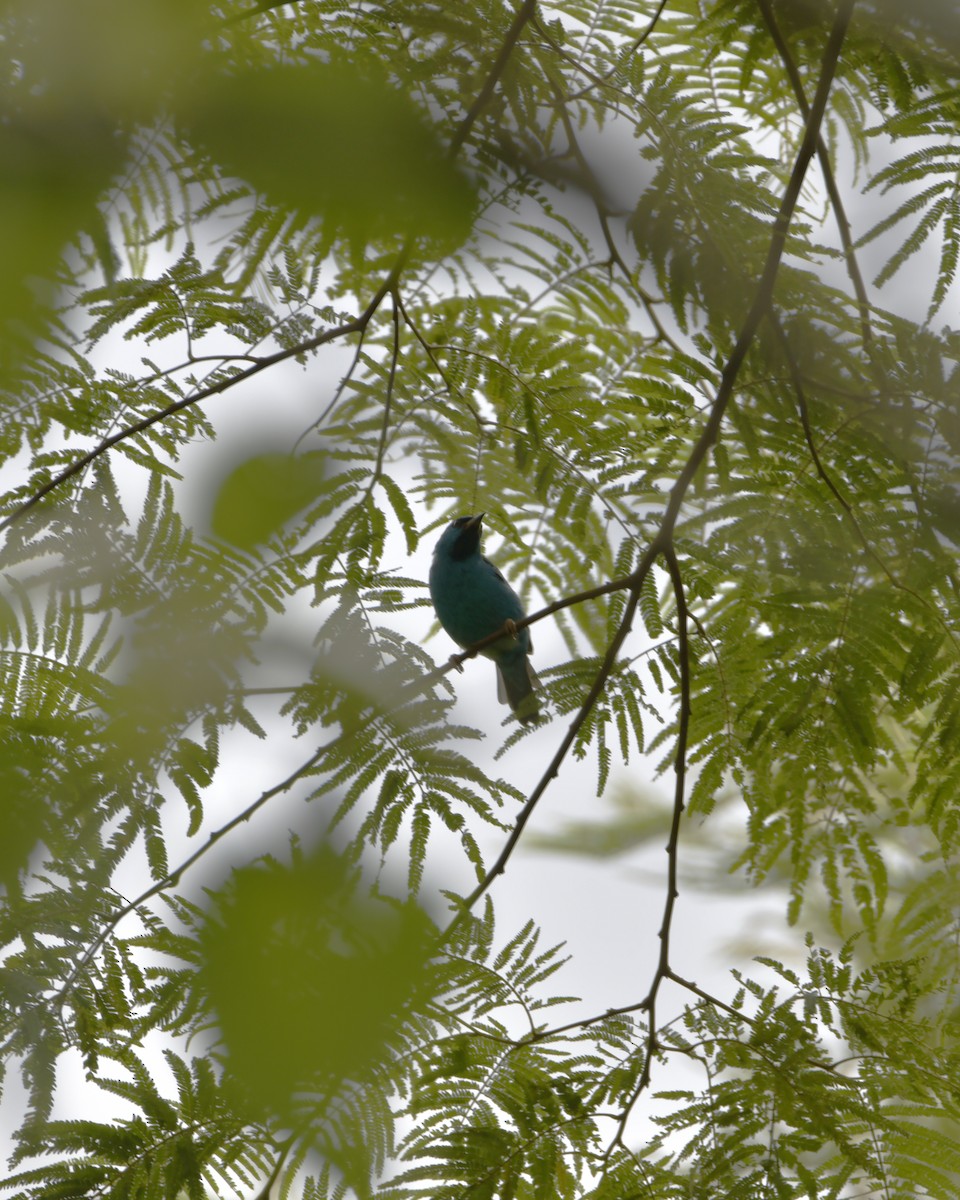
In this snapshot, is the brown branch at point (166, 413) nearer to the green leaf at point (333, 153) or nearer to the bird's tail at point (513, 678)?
the green leaf at point (333, 153)

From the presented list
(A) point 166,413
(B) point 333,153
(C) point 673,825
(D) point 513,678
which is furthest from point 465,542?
(B) point 333,153

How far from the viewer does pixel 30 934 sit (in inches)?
93.7

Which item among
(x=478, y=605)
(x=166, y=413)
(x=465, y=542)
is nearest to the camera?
(x=166, y=413)

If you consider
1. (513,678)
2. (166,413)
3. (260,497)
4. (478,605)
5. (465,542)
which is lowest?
(260,497)

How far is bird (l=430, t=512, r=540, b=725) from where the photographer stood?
22.8 feet

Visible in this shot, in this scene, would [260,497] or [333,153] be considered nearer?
[260,497]

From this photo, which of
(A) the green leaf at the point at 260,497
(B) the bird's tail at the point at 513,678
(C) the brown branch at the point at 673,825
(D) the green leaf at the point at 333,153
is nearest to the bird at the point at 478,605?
(B) the bird's tail at the point at 513,678

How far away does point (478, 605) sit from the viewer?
7051 mm

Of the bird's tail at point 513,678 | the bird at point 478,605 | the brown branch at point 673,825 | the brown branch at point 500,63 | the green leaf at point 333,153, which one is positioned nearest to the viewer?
the green leaf at point 333,153

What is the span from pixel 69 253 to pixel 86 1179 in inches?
113

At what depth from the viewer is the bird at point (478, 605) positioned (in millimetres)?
6953

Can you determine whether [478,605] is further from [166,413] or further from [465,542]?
[166,413]

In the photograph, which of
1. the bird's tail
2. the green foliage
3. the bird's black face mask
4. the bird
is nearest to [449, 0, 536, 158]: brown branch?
the green foliage

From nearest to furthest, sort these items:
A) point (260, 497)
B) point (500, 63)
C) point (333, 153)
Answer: point (260, 497)
point (333, 153)
point (500, 63)
